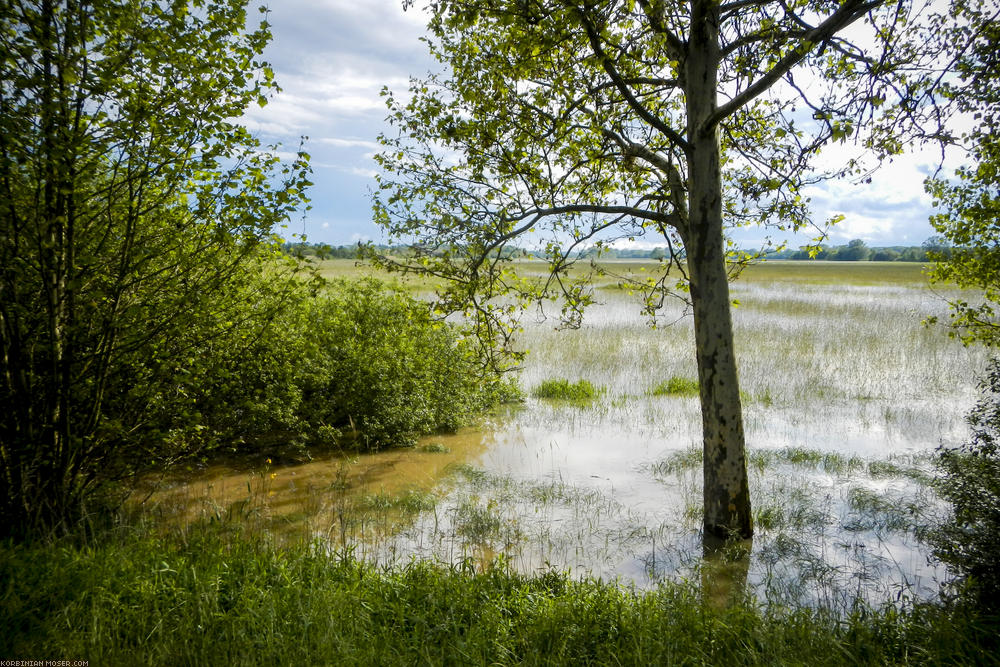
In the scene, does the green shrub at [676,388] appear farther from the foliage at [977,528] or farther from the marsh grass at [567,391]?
the foliage at [977,528]

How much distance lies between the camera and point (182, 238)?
5742mm

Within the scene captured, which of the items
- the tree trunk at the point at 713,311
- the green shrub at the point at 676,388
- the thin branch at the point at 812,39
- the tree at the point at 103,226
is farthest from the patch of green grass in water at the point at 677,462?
the tree at the point at 103,226

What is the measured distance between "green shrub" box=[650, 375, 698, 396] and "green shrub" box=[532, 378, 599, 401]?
64.2 inches

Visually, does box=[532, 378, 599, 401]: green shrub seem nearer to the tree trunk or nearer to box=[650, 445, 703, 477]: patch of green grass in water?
box=[650, 445, 703, 477]: patch of green grass in water

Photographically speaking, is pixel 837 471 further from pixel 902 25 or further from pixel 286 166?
pixel 286 166

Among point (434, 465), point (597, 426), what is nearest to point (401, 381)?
point (434, 465)

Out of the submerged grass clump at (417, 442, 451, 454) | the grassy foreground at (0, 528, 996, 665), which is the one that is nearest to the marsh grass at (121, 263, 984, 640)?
the submerged grass clump at (417, 442, 451, 454)

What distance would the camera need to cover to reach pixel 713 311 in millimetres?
7586

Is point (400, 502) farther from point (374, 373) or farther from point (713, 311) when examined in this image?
point (713, 311)

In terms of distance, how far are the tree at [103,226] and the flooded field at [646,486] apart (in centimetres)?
167

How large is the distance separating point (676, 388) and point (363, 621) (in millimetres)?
12291

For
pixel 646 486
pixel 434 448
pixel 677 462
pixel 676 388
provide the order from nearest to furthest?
pixel 646 486 < pixel 677 462 < pixel 434 448 < pixel 676 388

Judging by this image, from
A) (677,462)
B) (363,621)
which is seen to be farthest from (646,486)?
(363,621)

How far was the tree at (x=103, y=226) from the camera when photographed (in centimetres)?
477
